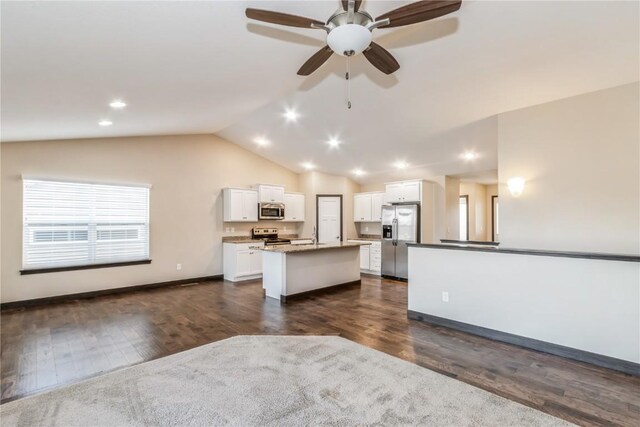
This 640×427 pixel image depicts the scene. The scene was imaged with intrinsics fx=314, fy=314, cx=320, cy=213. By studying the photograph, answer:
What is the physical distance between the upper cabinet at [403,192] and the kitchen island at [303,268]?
5.86ft

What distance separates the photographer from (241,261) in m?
7.05

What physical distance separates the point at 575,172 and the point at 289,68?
3.68 metres

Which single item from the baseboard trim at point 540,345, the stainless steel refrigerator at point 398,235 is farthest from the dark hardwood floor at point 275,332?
the stainless steel refrigerator at point 398,235

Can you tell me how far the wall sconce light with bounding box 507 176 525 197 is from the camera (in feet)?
13.7

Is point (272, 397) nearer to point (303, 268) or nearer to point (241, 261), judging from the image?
point (303, 268)

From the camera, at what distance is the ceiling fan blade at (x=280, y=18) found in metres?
2.11

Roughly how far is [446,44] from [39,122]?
4.98 metres

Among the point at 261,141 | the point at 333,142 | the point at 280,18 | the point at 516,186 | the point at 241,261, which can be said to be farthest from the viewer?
the point at 261,141

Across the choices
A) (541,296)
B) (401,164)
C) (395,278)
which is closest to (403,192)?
(401,164)

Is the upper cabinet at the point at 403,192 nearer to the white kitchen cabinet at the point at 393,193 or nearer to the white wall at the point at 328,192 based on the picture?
the white kitchen cabinet at the point at 393,193

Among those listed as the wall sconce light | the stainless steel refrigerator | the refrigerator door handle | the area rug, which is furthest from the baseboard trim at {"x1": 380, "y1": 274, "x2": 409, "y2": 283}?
the area rug

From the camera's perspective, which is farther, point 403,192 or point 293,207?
point 293,207

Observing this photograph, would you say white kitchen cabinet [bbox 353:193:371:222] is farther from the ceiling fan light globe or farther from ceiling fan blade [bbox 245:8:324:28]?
ceiling fan blade [bbox 245:8:324:28]

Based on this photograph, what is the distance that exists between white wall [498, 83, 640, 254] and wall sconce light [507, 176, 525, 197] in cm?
5
